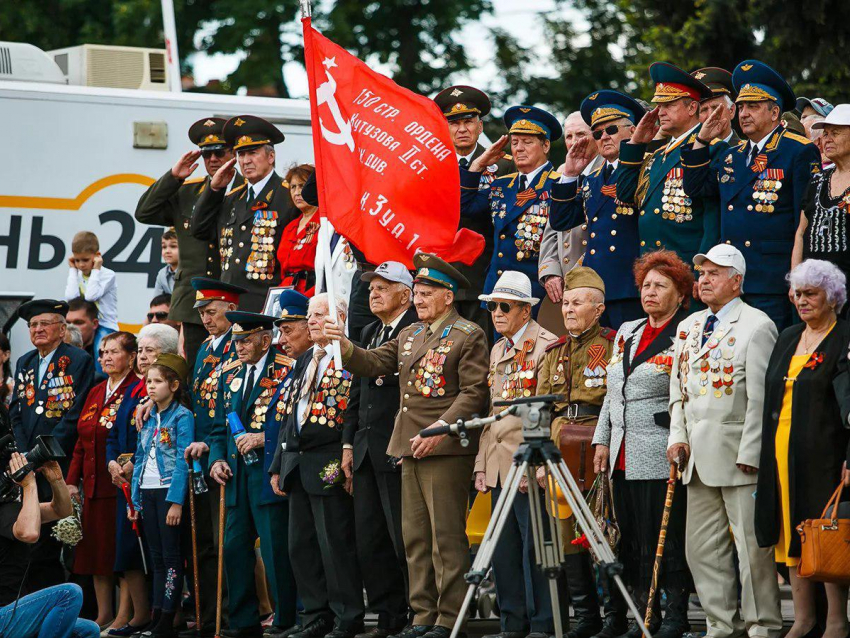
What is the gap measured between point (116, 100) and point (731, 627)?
809 centimetres

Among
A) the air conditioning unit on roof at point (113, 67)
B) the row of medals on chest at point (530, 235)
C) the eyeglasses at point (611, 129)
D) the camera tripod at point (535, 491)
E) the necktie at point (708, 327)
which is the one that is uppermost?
the air conditioning unit on roof at point (113, 67)

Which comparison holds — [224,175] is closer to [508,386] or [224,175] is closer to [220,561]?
[220,561]

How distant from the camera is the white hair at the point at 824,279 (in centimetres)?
789

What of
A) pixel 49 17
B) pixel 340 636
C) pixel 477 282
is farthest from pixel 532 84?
pixel 340 636

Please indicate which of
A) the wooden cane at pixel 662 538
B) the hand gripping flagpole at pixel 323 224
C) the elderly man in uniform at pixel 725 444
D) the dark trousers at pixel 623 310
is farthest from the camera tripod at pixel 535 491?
the dark trousers at pixel 623 310

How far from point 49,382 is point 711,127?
5443mm

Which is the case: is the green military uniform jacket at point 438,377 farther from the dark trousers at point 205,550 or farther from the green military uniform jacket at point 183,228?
the green military uniform jacket at point 183,228

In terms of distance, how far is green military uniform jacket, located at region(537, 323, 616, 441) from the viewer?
8.90 m

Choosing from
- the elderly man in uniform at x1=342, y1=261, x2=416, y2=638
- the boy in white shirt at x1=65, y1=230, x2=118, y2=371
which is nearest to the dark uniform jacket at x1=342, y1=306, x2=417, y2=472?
the elderly man in uniform at x1=342, y1=261, x2=416, y2=638

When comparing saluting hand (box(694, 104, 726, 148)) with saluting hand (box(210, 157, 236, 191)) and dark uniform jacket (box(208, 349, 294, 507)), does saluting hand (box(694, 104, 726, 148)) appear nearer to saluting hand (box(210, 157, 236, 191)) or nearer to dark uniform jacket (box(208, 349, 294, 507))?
dark uniform jacket (box(208, 349, 294, 507))

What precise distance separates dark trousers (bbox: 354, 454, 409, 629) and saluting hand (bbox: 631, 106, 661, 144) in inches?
98.5

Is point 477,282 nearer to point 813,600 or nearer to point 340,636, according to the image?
point 340,636

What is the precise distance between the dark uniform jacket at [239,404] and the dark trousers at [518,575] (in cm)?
207

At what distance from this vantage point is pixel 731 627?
805 centimetres
